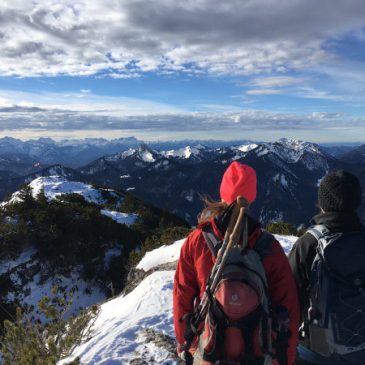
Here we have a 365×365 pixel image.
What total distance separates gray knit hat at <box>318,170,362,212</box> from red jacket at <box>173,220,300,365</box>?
71 centimetres

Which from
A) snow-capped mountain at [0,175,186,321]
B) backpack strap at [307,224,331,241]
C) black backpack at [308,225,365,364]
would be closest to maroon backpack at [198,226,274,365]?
black backpack at [308,225,365,364]

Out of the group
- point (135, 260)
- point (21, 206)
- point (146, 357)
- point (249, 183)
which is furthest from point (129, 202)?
point (249, 183)

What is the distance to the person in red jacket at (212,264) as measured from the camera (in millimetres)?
3418

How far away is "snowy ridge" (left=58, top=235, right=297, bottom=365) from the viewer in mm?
7160

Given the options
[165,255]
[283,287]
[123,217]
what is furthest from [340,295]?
[123,217]

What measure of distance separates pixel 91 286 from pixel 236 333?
942 inches

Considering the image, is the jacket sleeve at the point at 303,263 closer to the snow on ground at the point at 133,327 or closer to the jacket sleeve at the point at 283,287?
the jacket sleeve at the point at 283,287

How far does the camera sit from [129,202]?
6097 cm

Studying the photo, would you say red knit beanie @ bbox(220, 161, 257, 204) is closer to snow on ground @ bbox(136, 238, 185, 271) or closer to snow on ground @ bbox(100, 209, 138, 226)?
snow on ground @ bbox(136, 238, 185, 271)

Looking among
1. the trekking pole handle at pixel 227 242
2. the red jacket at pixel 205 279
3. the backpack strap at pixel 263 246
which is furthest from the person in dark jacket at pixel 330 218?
the trekking pole handle at pixel 227 242

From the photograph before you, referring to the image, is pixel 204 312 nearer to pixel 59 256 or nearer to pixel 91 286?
pixel 91 286

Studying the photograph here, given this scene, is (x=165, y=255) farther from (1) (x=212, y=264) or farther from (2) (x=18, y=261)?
(2) (x=18, y=261)

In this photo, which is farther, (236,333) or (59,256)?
(59,256)

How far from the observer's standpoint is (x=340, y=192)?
3.62 metres
